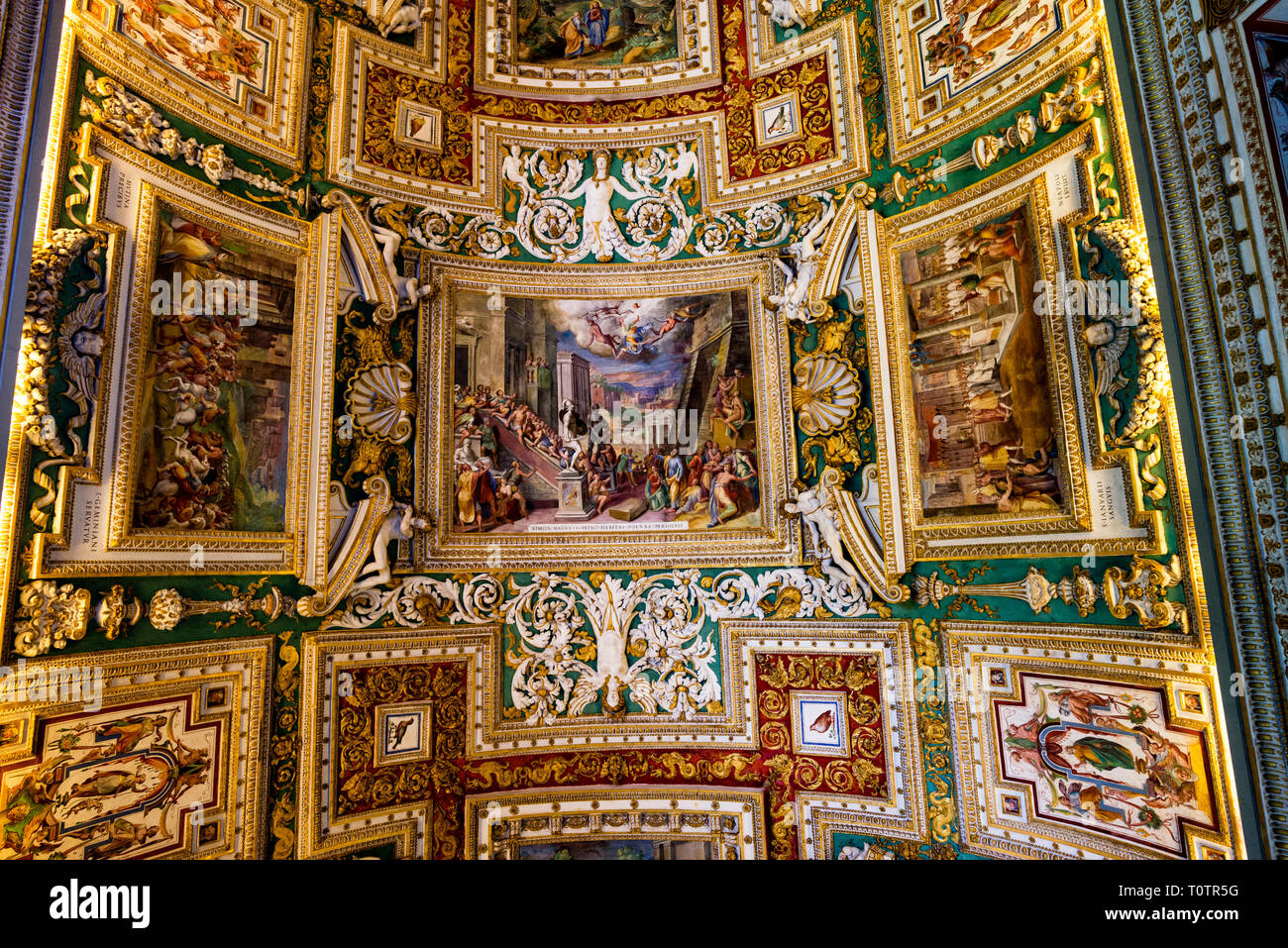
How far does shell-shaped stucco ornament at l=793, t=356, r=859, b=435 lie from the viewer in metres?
7.43

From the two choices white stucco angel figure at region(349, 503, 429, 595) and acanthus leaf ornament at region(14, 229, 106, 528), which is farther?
white stucco angel figure at region(349, 503, 429, 595)

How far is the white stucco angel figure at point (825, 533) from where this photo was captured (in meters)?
7.28

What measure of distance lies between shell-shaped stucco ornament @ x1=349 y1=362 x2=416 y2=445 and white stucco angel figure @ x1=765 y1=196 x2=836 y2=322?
460cm

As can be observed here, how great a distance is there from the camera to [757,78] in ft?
26.8

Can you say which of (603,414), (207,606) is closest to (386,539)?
(207,606)

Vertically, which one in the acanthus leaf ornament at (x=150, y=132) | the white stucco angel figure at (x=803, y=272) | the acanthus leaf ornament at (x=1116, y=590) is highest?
the acanthus leaf ornament at (x=150, y=132)

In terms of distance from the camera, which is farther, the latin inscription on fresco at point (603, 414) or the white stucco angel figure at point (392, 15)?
the latin inscription on fresco at point (603, 414)

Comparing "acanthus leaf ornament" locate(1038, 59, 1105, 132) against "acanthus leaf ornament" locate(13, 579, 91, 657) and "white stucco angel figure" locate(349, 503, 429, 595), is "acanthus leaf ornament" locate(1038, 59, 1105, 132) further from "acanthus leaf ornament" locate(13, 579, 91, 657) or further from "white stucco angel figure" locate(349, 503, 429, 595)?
"acanthus leaf ornament" locate(13, 579, 91, 657)

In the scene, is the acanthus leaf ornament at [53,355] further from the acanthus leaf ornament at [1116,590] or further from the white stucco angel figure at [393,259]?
the acanthus leaf ornament at [1116,590]

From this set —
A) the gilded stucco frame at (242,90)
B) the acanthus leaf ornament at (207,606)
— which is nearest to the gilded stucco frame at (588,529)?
the acanthus leaf ornament at (207,606)

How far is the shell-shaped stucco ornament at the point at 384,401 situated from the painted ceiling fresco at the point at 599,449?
0.17ft

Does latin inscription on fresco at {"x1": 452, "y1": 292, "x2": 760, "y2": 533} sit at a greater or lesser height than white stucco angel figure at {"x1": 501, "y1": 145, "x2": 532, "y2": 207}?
lesser

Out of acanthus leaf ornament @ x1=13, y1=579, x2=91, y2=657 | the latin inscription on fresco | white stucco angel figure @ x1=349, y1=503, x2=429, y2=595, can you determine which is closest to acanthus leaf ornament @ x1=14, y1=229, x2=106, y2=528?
acanthus leaf ornament @ x1=13, y1=579, x2=91, y2=657

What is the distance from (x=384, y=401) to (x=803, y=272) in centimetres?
527
